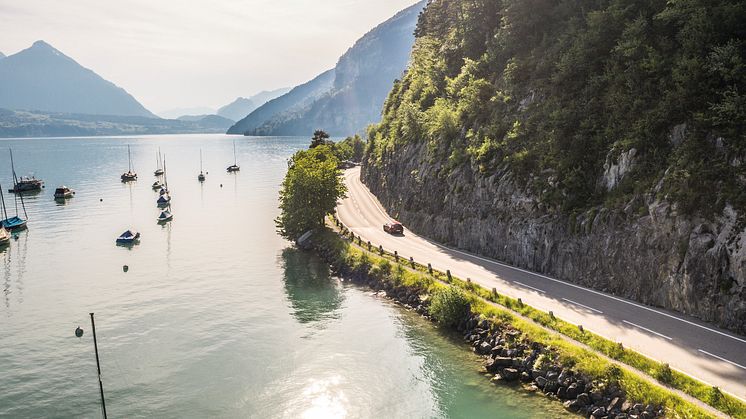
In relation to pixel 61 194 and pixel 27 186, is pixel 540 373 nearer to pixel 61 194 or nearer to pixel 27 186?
pixel 61 194

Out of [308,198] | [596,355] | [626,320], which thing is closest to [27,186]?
[308,198]

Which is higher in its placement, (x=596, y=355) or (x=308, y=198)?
(x=308, y=198)

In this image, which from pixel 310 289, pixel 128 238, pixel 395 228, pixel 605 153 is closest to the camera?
pixel 605 153

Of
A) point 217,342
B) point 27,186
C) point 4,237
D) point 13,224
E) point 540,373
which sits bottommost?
point 217,342

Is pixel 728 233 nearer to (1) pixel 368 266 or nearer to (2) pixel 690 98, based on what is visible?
(2) pixel 690 98

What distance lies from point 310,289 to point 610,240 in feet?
115

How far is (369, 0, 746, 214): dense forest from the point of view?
129ft

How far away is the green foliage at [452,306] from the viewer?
45.4 m

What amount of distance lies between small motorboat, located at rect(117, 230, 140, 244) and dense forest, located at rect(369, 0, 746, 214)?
55.1 metres

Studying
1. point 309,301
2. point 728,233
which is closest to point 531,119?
point 728,233

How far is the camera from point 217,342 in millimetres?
46219

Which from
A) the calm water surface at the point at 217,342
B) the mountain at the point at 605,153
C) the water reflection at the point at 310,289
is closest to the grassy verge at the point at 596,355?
the calm water surface at the point at 217,342

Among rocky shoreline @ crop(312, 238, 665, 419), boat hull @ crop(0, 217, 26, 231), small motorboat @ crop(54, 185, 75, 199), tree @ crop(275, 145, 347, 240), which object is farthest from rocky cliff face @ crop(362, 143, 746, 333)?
small motorboat @ crop(54, 185, 75, 199)

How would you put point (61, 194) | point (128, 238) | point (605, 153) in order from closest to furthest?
point (605, 153) < point (128, 238) < point (61, 194)
